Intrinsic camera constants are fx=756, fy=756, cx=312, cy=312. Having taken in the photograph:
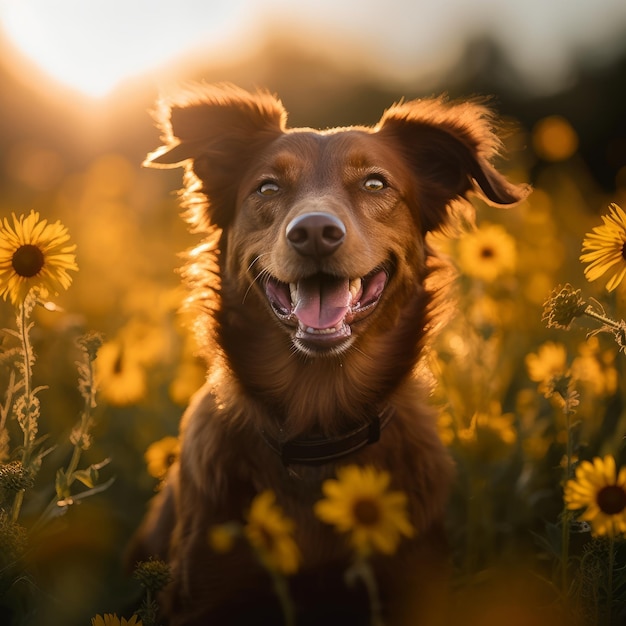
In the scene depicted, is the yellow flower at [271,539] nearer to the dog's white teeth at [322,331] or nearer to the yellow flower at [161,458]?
the dog's white teeth at [322,331]

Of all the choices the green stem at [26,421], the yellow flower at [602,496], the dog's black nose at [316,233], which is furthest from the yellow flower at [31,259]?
the yellow flower at [602,496]

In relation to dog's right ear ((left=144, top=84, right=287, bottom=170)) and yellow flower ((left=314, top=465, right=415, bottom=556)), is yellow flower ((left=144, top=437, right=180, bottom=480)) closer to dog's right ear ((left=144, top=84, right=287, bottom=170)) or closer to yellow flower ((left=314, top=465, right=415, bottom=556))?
dog's right ear ((left=144, top=84, right=287, bottom=170))

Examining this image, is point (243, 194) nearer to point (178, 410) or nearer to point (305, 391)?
point (305, 391)

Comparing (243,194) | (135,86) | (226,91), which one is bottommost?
(243,194)

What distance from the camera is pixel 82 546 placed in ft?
12.4

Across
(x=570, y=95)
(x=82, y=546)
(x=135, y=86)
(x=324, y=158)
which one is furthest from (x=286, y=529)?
(x=570, y=95)

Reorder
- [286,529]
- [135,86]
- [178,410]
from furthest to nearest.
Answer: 1. [135,86]
2. [178,410]
3. [286,529]

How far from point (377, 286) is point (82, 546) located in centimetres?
199

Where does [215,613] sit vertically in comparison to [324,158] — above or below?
below

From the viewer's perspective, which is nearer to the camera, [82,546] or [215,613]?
[215,613]

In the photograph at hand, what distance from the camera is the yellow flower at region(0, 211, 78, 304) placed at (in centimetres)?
250

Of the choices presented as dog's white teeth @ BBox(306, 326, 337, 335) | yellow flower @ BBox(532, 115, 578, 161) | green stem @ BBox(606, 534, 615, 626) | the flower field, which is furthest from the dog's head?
yellow flower @ BBox(532, 115, 578, 161)

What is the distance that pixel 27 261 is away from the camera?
2.49 metres

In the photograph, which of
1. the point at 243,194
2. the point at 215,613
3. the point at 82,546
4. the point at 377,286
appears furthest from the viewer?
the point at 82,546
